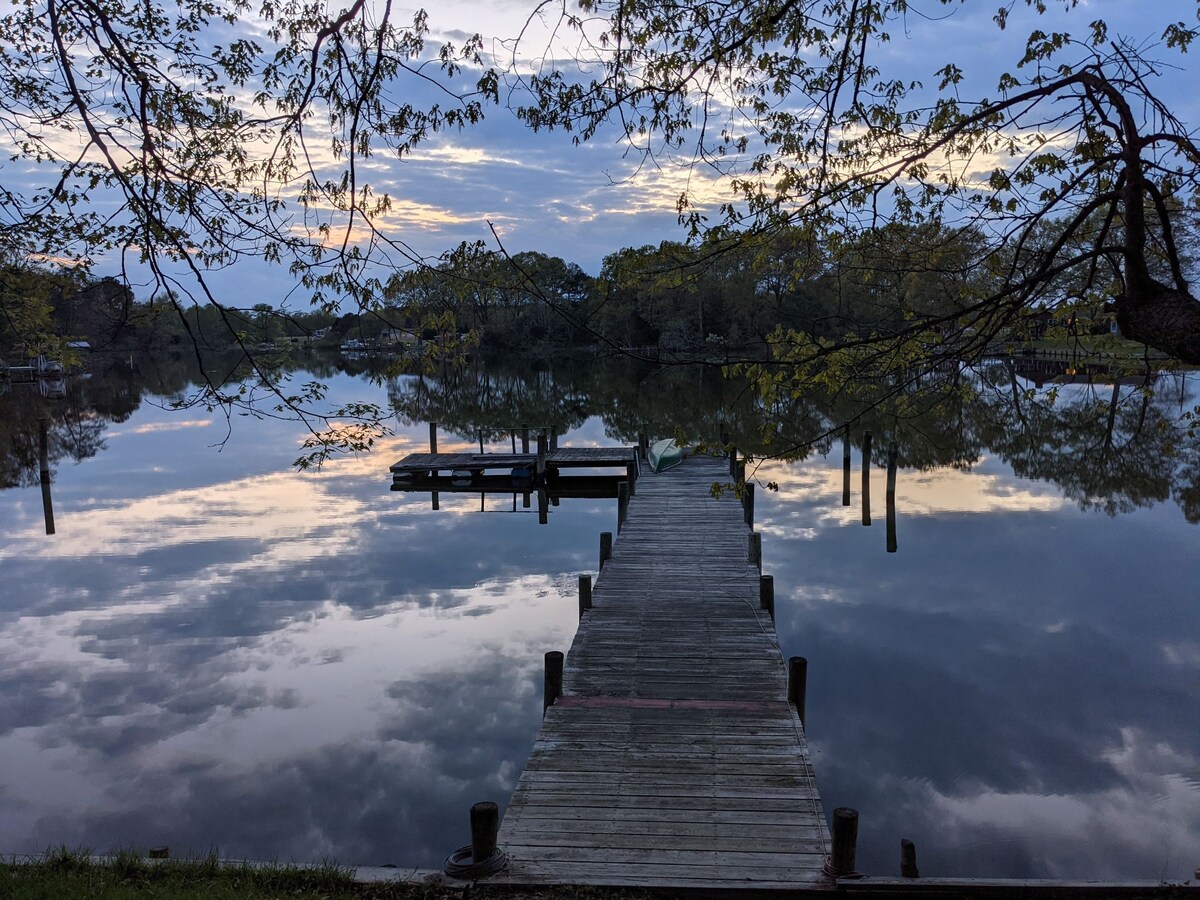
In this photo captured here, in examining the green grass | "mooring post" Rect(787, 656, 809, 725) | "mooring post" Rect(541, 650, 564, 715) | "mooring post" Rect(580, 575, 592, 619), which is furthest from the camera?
"mooring post" Rect(580, 575, 592, 619)

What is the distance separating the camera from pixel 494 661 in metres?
13.7

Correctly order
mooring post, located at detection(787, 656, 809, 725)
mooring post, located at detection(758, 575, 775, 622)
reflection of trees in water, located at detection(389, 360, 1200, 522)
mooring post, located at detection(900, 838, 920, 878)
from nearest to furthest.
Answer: mooring post, located at detection(900, 838, 920, 878)
mooring post, located at detection(787, 656, 809, 725)
mooring post, located at detection(758, 575, 775, 622)
reflection of trees in water, located at detection(389, 360, 1200, 522)

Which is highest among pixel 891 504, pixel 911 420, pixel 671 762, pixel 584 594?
pixel 911 420

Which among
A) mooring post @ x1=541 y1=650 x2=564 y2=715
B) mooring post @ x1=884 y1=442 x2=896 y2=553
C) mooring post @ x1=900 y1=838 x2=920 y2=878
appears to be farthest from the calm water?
mooring post @ x1=541 y1=650 x2=564 y2=715

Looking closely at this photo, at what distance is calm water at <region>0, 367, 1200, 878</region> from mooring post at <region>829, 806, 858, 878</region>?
2.88 meters

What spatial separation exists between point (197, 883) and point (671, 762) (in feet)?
14.3

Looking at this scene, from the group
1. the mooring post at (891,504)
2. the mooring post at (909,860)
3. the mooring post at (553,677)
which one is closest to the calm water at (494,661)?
the mooring post at (891,504)

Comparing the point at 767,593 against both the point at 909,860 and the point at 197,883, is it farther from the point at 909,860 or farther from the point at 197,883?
the point at 197,883

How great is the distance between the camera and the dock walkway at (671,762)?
6.59 meters

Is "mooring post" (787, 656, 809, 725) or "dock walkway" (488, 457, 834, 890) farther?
"mooring post" (787, 656, 809, 725)

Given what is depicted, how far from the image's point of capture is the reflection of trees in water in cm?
1680

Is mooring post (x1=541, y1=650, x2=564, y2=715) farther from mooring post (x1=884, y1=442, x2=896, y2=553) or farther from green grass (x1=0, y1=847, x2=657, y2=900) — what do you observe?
mooring post (x1=884, y1=442, x2=896, y2=553)

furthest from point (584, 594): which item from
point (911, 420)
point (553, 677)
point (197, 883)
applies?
point (911, 420)

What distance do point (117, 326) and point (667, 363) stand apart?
165 inches
